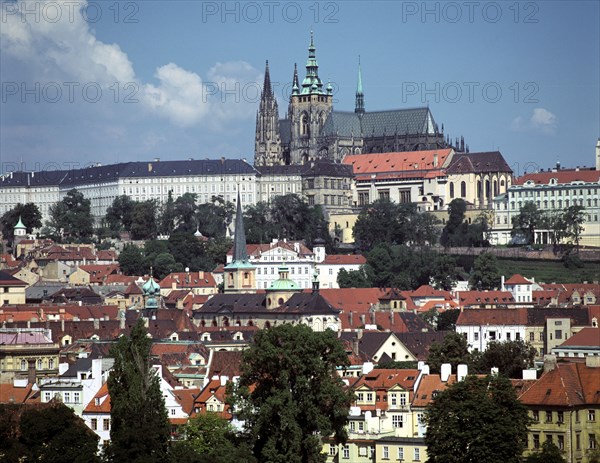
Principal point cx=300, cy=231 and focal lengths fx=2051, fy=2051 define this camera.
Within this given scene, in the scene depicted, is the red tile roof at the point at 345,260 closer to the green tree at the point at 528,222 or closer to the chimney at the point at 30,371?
the green tree at the point at 528,222

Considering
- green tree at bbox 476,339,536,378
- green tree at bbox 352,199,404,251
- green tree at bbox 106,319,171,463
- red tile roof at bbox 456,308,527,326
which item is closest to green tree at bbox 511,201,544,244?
green tree at bbox 352,199,404,251

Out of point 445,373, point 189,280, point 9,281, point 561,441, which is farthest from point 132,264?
point 561,441

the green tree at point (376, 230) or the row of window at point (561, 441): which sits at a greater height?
the green tree at point (376, 230)

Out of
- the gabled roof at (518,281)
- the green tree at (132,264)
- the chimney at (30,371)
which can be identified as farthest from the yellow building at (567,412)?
the green tree at (132,264)

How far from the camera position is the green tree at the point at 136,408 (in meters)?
53.9

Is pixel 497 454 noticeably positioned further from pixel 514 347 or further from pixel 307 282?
pixel 307 282

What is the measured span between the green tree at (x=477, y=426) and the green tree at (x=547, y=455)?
40cm

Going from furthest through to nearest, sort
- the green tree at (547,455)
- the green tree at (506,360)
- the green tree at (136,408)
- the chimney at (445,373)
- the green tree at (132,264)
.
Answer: the green tree at (132,264), the green tree at (506,360), the chimney at (445,373), the green tree at (136,408), the green tree at (547,455)

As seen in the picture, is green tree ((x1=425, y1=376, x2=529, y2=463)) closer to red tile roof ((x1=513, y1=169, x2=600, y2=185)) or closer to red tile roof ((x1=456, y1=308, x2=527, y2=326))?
red tile roof ((x1=456, y1=308, x2=527, y2=326))

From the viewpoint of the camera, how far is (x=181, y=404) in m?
65.6

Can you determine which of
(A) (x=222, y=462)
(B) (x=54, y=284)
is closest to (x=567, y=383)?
(A) (x=222, y=462)

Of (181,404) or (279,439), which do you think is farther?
(181,404)

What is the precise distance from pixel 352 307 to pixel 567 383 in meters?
80.8

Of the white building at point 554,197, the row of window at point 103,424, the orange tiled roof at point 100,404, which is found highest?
the white building at point 554,197
